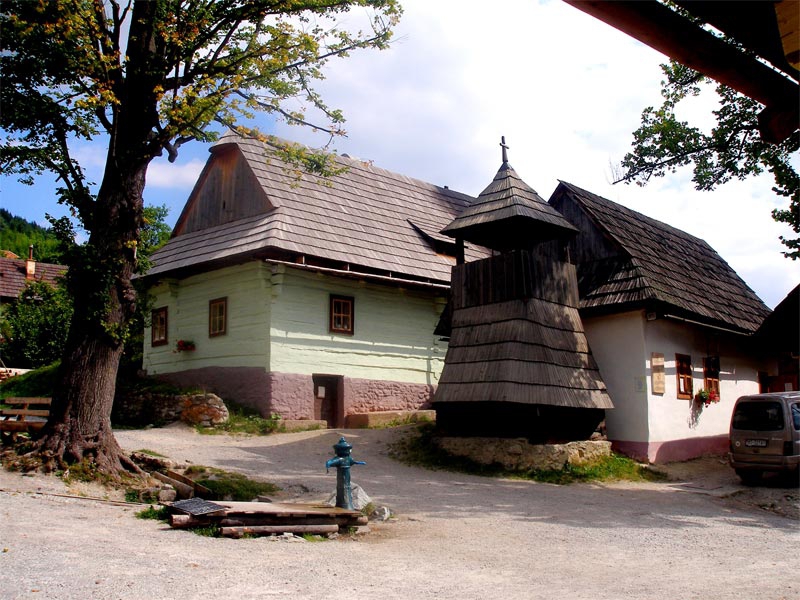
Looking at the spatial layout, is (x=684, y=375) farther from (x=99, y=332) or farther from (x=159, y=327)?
(x=159, y=327)

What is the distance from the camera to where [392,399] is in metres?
22.4

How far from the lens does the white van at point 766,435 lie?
1402 centimetres

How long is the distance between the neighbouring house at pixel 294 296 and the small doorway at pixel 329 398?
0.10 feet

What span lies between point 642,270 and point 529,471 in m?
6.18

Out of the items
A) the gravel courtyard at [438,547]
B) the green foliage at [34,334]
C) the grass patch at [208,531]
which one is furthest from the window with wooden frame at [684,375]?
the green foliage at [34,334]

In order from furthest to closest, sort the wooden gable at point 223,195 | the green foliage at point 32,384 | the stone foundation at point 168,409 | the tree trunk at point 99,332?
the green foliage at point 32,384, the wooden gable at point 223,195, the stone foundation at point 168,409, the tree trunk at point 99,332

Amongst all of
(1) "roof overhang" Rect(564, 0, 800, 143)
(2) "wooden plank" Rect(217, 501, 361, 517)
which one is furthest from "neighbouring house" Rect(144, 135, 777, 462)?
(1) "roof overhang" Rect(564, 0, 800, 143)

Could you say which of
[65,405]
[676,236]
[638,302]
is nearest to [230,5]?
[65,405]

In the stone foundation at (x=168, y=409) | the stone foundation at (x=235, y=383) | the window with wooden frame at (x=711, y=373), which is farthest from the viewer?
the stone foundation at (x=235, y=383)

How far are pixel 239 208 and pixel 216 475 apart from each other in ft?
40.3

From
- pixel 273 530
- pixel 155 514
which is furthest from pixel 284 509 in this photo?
pixel 155 514

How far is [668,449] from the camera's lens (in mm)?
17484

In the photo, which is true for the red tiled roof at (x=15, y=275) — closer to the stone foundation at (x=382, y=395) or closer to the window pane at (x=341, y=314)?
the window pane at (x=341, y=314)

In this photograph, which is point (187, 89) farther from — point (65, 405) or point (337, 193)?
point (337, 193)
